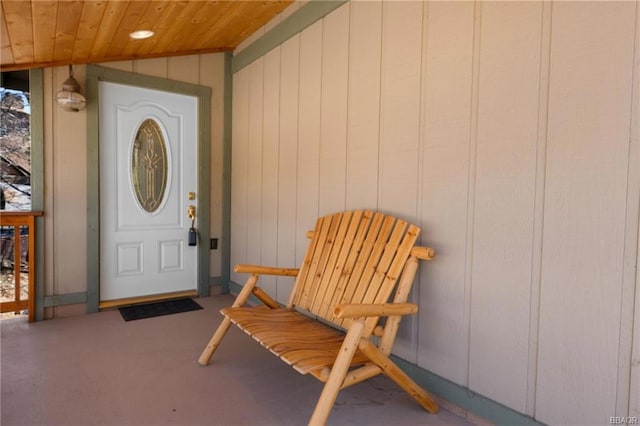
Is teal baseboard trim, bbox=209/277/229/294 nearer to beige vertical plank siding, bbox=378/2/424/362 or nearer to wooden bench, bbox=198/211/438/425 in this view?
wooden bench, bbox=198/211/438/425

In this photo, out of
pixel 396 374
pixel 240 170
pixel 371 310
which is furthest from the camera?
pixel 240 170

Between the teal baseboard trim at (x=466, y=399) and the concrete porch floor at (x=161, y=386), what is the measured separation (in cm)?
7

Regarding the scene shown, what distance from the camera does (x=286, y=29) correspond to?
3.01 metres

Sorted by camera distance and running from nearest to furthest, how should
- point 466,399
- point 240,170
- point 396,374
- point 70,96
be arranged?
point 396,374, point 466,399, point 70,96, point 240,170

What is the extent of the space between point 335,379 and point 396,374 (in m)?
0.37

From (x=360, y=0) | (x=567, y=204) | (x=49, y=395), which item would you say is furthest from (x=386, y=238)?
(x=49, y=395)

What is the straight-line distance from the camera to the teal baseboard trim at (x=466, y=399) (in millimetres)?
1556

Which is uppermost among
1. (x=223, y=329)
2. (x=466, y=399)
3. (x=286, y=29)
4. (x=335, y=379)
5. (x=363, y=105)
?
(x=286, y=29)

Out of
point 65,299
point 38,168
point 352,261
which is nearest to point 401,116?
point 352,261

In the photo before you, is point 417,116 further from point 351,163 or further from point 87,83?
point 87,83

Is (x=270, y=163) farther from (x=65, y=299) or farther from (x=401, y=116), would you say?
(x=65, y=299)

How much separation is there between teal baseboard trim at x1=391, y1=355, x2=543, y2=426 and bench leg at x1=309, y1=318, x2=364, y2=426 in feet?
2.34

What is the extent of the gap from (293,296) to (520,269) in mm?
1280

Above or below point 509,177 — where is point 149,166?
above
